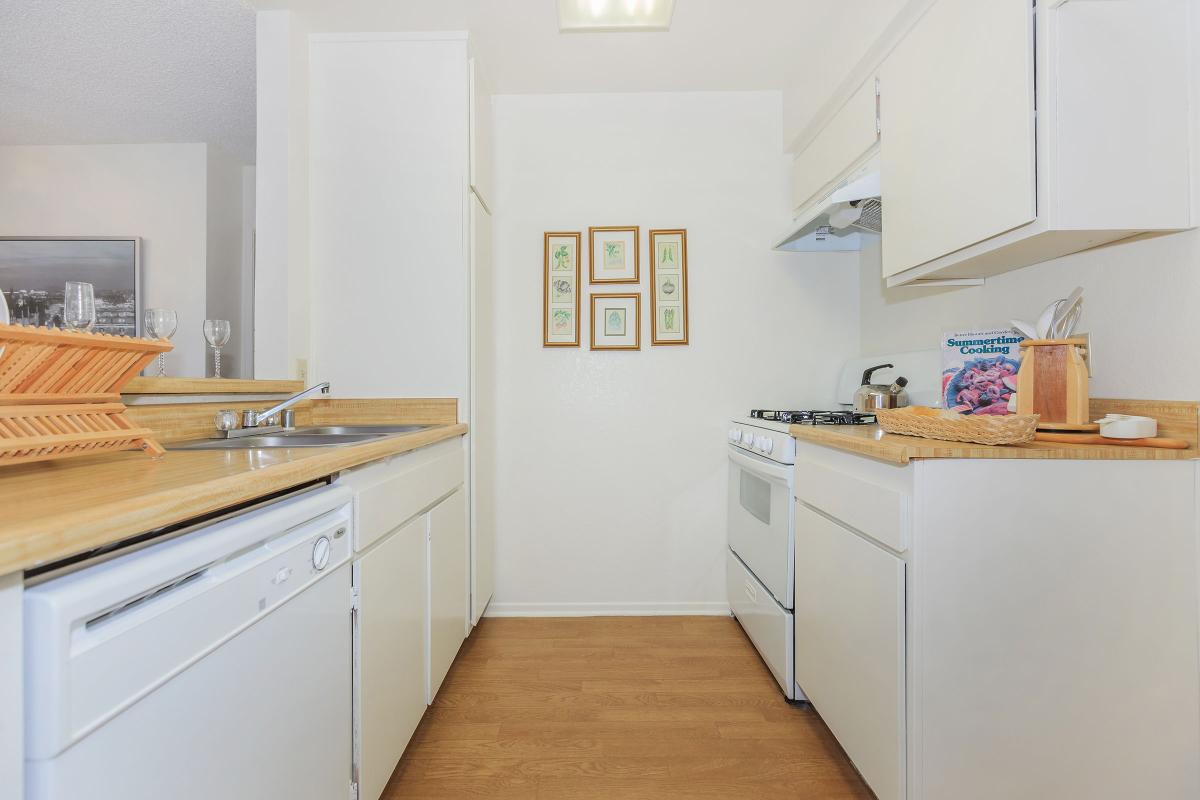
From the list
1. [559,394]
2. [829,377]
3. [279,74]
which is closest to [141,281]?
[279,74]

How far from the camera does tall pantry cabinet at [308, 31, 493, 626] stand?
2.29 m

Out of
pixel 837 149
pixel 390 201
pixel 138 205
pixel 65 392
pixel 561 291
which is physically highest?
pixel 138 205

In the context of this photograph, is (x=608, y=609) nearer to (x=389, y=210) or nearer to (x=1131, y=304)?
(x=389, y=210)

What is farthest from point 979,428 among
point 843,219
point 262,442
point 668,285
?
point 262,442

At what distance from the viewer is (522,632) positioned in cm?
256

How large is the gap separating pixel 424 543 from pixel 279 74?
6.12 ft

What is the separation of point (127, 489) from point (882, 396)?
7.40 feet

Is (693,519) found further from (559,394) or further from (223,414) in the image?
(223,414)

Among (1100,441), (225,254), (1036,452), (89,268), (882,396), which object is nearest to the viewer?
(1036,452)

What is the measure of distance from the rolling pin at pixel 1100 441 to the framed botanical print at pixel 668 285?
1.64 meters

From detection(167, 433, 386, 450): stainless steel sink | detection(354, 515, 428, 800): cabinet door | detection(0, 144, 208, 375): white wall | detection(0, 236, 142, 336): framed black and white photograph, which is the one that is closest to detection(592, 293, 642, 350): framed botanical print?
detection(167, 433, 386, 450): stainless steel sink

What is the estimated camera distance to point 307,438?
183 centimetres

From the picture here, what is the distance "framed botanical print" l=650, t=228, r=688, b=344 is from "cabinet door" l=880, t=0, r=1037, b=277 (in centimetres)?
104

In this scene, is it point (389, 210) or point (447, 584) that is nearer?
point (447, 584)
